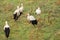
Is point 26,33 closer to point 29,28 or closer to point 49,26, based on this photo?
point 29,28

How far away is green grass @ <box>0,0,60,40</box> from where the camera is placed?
9.58 metres

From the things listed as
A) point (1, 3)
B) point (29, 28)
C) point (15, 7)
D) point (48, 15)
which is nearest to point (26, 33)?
point (29, 28)

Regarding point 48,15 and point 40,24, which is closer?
point 40,24

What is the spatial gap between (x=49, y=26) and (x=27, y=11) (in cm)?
182

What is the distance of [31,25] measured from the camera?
10.2 m

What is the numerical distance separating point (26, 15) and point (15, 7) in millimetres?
1088

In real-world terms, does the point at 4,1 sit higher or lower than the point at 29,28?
higher

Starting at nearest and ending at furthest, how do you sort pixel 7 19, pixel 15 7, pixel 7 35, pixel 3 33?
pixel 7 35 → pixel 3 33 → pixel 7 19 → pixel 15 7

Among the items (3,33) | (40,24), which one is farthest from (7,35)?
(40,24)

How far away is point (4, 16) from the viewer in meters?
11.2

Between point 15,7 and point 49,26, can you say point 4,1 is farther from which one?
point 49,26

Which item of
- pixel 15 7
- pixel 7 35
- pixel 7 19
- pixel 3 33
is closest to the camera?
pixel 7 35

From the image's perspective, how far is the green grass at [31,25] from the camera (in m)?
9.58

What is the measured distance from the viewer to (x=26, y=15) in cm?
1119
